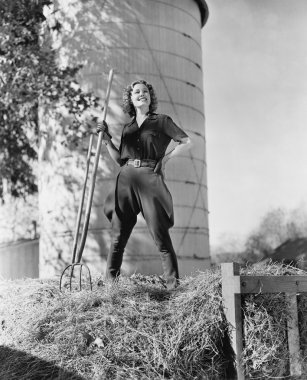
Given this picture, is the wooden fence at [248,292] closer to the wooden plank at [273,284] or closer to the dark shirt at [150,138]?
the wooden plank at [273,284]

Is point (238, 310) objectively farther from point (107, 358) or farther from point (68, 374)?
point (68, 374)

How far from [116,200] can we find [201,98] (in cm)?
625

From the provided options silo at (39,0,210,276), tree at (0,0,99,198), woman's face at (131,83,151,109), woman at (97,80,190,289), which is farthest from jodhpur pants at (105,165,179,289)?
silo at (39,0,210,276)

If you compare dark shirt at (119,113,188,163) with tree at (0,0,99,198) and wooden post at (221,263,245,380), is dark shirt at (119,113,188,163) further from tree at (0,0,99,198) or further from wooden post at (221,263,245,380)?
tree at (0,0,99,198)

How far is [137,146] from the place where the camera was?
4.73 metres

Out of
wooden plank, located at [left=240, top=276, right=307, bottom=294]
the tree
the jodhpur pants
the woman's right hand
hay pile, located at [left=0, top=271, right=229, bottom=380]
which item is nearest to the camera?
hay pile, located at [left=0, top=271, right=229, bottom=380]

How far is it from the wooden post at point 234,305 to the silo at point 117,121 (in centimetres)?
547

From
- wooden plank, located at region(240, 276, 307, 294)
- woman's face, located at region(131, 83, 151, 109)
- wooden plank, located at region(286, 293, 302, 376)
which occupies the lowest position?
wooden plank, located at region(286, 293, 302, 376)

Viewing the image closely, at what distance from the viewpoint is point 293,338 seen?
3.66 metres

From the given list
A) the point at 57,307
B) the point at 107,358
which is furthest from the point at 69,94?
the point at 107,358

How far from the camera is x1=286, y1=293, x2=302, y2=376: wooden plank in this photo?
3604 millimetres

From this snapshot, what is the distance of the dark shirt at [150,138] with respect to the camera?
4.70 metres

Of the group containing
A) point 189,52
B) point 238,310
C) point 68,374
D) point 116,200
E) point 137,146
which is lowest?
point 68,374

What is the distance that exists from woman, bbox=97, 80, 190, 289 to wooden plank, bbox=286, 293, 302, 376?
100 cm
